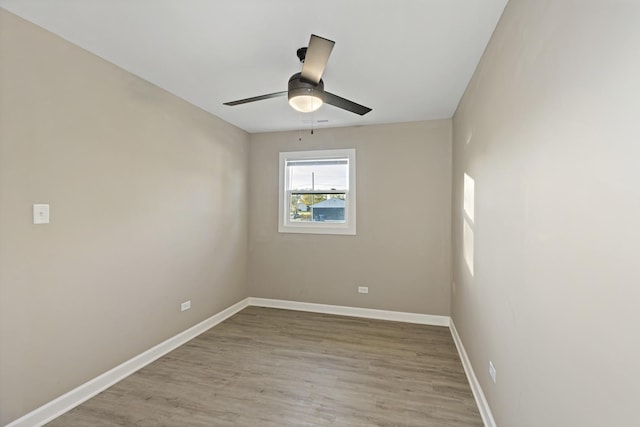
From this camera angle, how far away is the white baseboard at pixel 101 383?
2049 mm

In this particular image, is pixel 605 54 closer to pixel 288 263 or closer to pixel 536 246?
pixel 536 246

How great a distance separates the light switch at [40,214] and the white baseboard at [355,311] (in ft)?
10.1

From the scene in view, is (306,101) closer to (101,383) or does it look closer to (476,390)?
(476,390)

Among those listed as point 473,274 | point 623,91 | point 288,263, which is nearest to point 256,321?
point 288,263

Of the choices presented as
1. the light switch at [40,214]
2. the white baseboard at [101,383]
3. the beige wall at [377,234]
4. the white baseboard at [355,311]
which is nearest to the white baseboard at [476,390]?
the white baseboard at [355,311]

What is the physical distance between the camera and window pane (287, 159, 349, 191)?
446cm

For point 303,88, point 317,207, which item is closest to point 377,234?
point 317,207

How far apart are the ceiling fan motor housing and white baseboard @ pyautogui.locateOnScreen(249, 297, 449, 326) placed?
122 inches

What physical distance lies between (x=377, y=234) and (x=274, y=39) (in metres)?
2.82

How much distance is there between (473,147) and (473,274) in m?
1.11

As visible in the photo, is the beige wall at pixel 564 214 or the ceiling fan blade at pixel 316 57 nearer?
the beige wall at pixel 564 214

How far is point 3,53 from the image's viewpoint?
188 centimetres

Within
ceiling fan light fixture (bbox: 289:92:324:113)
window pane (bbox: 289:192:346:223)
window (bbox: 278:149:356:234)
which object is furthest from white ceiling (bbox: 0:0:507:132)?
window pane (bbox: 289:192:346:223)

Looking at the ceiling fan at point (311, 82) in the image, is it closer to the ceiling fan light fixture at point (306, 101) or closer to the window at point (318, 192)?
the ceiling fan light fixture at point (306, 101)
